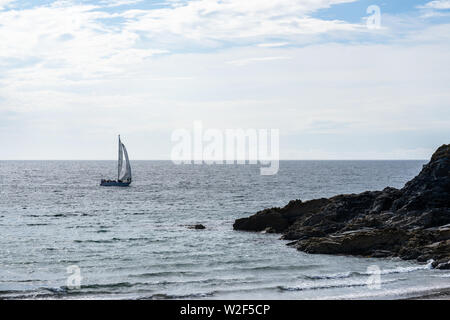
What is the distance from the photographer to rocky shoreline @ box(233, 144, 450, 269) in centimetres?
3809

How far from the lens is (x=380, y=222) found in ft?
143

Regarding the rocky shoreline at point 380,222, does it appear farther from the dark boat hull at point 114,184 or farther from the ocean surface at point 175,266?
the dark boat hull at point 114,184

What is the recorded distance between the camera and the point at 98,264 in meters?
37.4

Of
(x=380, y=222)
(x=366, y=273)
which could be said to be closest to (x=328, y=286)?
(x=366, y=273)

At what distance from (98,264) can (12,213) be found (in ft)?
128

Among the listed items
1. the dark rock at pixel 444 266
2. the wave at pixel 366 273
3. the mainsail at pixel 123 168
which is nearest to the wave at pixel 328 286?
the wave at pixel 366 273

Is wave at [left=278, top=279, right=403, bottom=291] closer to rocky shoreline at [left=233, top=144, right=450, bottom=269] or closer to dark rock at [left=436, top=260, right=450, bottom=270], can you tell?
dark rock at [left=436, top=260, right=450, bottom=270]

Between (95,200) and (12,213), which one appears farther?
(95,200)

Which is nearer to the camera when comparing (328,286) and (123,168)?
(328,286)

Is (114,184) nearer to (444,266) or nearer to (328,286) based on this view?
(444,266)

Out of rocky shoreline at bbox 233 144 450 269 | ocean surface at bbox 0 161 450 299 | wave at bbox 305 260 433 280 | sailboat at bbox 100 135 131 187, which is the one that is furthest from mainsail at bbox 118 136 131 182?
wave at bbox 305 260 433 280

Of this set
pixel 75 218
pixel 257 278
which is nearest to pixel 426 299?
pixel 257 278
